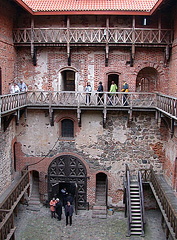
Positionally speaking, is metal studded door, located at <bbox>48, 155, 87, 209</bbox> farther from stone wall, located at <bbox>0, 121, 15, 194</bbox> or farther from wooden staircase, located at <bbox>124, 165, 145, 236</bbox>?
wooden staircase, located at <bbox>124, 165, 145, 236</bbox>

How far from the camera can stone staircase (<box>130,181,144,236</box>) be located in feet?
44.1

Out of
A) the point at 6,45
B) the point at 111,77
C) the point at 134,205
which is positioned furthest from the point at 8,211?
the point at 111,77

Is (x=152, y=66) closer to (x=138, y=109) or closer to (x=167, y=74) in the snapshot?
(x=167, y=74)

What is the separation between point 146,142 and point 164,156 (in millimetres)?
1272

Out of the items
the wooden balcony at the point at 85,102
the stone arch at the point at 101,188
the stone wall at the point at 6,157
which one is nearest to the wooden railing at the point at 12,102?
the wooden balcony at the point at 85,102

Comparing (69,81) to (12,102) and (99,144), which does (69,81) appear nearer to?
(99,144)

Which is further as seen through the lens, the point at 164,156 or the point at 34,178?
the point at 34,178

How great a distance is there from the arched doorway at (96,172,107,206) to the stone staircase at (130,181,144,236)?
223cm

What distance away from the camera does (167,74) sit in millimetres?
15438

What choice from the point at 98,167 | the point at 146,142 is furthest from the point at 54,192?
the point at 146,142

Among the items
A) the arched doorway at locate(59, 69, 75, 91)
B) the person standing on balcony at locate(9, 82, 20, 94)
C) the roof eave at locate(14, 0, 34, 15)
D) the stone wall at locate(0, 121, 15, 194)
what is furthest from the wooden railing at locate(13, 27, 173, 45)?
the stone wall at locate(0, 121, 15, 194)

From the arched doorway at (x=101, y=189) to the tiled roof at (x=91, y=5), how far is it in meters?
9.67

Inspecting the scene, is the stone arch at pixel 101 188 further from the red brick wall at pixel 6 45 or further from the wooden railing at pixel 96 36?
the wooden railing at pixel 96 36

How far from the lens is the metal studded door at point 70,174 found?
1598 cm
